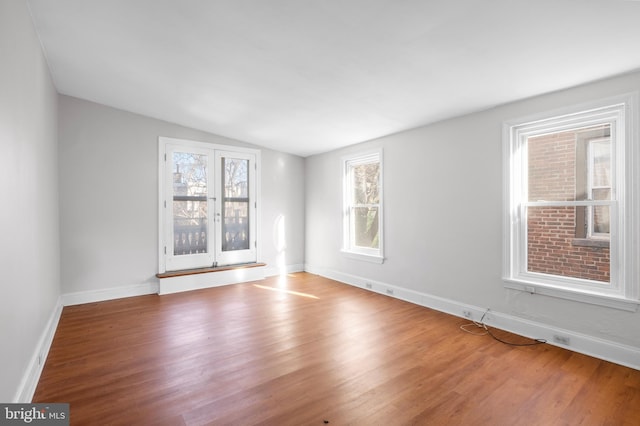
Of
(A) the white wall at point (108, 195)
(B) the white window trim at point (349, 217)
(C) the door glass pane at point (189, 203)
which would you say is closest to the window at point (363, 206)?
(B) the white window trim at point (349, 217)

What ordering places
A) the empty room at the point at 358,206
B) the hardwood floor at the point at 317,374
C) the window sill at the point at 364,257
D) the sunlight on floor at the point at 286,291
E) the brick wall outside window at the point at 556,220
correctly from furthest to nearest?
the window sill at the point at 364,257
the sunlight on floor at the point at 286,291
the brick wall outside window at the point at 556,220
the empty room at the point at 358,206
the hardwood floor at the point at 317,374

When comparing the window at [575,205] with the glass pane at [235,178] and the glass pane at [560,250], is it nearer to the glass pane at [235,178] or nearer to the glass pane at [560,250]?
the glass pane at [560,250]

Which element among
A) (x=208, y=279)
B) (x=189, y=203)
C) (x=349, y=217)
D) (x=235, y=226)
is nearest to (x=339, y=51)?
(x=349, y=217)

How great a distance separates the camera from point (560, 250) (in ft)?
9.93

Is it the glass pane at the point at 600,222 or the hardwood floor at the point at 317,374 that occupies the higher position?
the glass pane at the point at 600,222

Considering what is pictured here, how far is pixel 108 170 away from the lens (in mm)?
4457

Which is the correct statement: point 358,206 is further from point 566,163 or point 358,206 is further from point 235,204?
point 566,163

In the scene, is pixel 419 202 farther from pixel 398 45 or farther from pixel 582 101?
pixel 398 45

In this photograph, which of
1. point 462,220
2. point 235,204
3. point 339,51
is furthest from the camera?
point 235,204

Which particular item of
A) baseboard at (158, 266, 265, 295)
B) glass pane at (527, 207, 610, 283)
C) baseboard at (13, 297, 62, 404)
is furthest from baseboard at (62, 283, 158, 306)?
glass pane at (527, 207, 610, 283)

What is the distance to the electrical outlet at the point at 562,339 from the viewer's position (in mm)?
2799

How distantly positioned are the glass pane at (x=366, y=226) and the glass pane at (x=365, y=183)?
0.51 ft

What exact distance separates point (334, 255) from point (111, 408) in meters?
4.09

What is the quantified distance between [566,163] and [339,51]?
2413 millimetres
